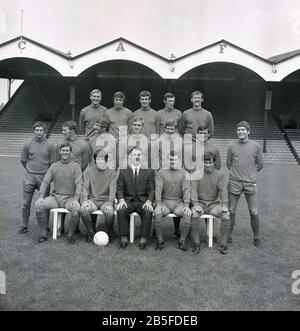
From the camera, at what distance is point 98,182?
19.2ft

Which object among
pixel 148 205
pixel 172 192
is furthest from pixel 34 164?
pixel 172 192

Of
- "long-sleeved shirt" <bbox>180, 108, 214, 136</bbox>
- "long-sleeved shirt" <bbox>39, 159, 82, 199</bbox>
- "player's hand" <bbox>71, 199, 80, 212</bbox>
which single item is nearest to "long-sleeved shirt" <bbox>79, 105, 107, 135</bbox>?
"long-sleeved shirt" <bbox>39, 159, 82, 199</bbox>

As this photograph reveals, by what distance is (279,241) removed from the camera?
5.93 metres

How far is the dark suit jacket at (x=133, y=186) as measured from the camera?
5.69 metres

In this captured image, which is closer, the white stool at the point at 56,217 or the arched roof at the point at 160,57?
the white stool at the point at 56,217

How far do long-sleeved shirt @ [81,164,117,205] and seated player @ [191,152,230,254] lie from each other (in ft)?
4.09

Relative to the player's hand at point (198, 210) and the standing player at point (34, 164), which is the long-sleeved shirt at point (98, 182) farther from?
the player's hand at point (198, 210)

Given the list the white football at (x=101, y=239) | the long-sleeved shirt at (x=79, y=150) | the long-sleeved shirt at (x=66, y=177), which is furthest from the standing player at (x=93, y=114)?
the white football at (x=101, y=239)

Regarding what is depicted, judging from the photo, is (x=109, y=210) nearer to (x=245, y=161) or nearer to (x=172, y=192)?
(x=172, y=192)

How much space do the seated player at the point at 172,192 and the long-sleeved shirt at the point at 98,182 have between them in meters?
0.71

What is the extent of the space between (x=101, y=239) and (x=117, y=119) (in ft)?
7.92

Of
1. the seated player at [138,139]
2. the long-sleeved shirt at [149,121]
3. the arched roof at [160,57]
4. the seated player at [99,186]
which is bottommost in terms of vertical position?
the seated player at [99,186]

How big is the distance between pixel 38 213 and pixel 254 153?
10.7ft

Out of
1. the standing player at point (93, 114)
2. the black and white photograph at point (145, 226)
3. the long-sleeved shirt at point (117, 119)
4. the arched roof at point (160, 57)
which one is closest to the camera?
the black and white photograph at point (145, 226)
